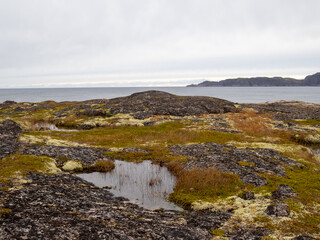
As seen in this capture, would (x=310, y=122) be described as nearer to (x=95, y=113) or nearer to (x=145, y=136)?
(x=145, y=136)

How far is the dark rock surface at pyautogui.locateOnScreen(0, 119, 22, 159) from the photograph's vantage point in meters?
30.1

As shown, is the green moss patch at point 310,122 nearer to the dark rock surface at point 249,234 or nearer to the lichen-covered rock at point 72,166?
the dark rock surface at point 249,234

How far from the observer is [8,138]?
36781 mm

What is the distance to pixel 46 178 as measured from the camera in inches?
923

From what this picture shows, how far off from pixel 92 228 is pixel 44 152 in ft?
72.7

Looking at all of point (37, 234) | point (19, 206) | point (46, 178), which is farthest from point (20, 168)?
point (37, 234)

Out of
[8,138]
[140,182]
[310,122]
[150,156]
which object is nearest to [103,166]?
[140,182]

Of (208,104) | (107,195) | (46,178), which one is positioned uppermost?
(208,104)

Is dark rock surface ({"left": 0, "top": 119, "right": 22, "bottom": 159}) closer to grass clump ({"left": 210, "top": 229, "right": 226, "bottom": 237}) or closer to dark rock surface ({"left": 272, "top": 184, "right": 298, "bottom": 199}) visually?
grass clump ({"left": 210, "top": 229, "right": 226, "bottom": 237})

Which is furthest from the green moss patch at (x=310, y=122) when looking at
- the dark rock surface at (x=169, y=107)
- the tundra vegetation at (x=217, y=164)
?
the dark rock surface at (x=169, y=107)

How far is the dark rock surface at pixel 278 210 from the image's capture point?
1716cm

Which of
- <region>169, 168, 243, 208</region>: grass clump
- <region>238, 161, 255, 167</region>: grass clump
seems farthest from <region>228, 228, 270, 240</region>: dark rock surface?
<region>238, 161, 255, 167</region>: grass clump

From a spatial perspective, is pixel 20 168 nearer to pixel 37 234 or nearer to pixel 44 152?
pixel 44 152

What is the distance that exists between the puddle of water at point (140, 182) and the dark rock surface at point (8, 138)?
36.3ft
